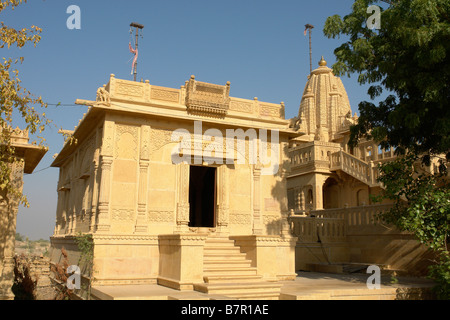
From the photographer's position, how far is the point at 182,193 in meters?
13.5

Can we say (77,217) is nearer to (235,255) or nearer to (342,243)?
(235,255)

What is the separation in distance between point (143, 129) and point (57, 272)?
18.0 feet

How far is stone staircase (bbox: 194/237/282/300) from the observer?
31.9 ft

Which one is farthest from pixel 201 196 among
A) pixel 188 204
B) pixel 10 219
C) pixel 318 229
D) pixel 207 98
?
pixel 10 219

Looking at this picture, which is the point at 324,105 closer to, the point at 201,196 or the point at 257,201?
the point at 201,196

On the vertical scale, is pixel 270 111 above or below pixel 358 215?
above

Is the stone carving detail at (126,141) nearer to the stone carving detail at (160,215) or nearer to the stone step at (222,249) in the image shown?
the stone carving detail at (160,215)

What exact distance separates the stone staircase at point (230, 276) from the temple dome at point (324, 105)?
17732 millimetres

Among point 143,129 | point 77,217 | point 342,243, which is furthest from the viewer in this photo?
point 342,243

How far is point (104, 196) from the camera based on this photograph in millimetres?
12375

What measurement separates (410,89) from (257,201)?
5946 mm

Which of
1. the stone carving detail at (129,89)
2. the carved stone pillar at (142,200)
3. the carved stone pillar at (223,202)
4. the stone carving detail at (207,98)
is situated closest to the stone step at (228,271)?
the carved stone pillar at (223,202)

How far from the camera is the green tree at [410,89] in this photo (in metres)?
10.2
